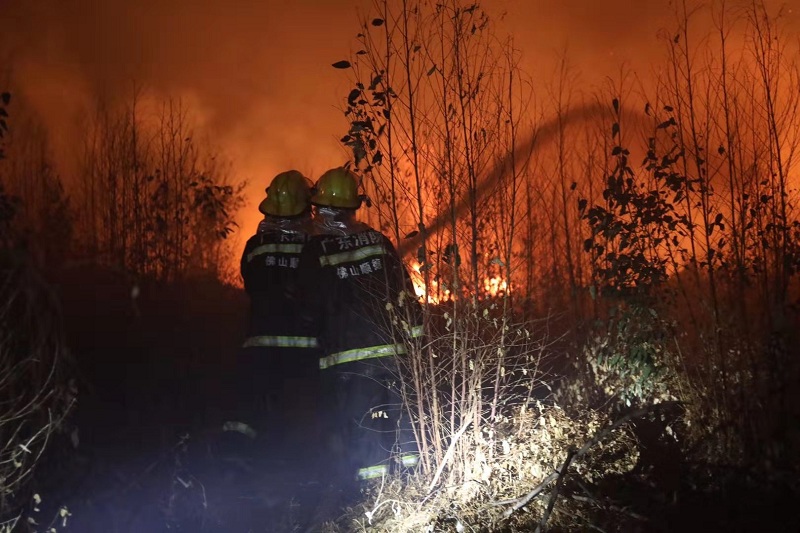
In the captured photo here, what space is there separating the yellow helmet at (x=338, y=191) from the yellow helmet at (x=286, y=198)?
67cm

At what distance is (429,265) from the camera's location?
13.9ft

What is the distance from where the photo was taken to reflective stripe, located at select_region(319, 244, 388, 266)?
470 centimetres

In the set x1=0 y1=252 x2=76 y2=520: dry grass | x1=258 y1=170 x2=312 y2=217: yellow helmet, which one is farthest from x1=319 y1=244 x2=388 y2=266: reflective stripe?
x1=0 y1=252 x2=76 y2=520: dry grass

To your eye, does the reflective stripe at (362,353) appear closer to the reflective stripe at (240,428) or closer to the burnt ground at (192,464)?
the burnt ground at (192,464)

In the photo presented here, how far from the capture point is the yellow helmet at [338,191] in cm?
521

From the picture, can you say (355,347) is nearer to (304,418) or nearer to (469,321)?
(469,321)

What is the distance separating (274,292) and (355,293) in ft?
3.22

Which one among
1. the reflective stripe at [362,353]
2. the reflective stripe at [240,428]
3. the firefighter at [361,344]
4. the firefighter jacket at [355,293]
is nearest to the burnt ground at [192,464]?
the reflective stripe at [240,428]

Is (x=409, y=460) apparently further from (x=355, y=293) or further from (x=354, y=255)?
(x=354, y=255)

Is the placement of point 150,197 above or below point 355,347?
above

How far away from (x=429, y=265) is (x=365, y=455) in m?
1.51

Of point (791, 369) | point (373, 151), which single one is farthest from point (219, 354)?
point (791, 369)

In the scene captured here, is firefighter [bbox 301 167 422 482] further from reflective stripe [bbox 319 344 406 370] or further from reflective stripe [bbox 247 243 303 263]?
reflective stripe [bbox 247 243 303 263]

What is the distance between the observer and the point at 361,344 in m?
4.74
